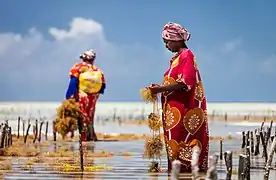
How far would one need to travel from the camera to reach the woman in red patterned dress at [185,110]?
9.62 m

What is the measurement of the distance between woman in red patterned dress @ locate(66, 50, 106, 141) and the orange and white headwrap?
32.6 feet

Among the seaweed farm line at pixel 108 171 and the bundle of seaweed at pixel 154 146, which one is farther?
the bundle of seaweed at pixel 154 146

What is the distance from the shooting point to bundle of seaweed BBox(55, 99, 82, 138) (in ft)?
64.0

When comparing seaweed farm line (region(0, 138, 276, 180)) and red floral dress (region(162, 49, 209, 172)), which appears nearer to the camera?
red floral dress (region(162, 49, 209, 172))

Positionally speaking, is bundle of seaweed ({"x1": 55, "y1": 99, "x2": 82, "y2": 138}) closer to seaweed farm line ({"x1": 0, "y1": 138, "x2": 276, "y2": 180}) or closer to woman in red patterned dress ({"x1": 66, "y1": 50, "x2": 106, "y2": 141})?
woman in red patterned dress ({"x1": 66, "y1": 50, "x2": 106, "y2": 141})

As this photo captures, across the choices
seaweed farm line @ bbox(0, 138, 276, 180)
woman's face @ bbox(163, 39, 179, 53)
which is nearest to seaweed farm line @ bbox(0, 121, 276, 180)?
seaweed farm line @ bbox(0, 138, 276, 180)

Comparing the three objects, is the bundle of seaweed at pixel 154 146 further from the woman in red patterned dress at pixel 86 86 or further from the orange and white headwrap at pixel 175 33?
the woman in red patterned dress at pixel 86 86

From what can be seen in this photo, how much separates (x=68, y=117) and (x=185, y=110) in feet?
33.9

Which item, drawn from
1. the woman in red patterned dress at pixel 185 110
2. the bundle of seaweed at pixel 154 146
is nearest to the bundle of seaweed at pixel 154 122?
the bundle of seaweed at pixel 154 146

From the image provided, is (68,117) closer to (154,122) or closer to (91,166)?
(91,166)

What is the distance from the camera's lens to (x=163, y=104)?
989 cm

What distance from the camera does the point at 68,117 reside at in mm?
19750

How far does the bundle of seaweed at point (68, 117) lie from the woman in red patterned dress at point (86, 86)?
202mm

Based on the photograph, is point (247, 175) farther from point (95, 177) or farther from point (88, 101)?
point (88, 101)
